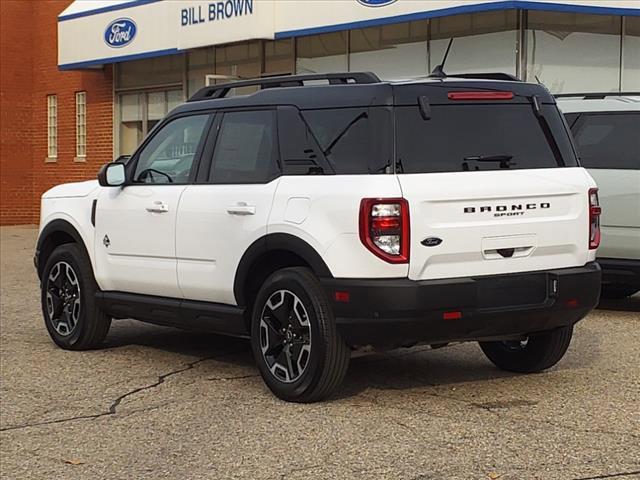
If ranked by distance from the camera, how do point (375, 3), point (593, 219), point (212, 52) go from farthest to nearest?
point (212, 52) < point (375, 3) < point (593, 219)

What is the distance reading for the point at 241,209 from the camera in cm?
719

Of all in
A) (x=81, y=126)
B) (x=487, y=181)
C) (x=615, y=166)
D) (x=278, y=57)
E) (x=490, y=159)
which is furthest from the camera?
(x=81, y=126)

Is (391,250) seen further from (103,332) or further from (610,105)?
(610,105)

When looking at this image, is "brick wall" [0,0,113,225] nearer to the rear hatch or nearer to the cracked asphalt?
the cracked asphalt

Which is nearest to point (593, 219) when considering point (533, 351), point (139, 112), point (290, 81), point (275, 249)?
point (533, 351)

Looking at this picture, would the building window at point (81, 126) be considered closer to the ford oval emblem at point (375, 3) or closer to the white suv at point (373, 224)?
the ford oval emblem at point (375, 3)

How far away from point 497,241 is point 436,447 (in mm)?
1391

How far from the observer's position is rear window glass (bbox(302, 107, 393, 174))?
21.3 ft

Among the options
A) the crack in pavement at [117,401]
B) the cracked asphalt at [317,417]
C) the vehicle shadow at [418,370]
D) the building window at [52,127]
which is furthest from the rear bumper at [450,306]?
the building window at [52,127]

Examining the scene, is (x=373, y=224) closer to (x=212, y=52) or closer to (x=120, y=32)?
(x=212, y=52)

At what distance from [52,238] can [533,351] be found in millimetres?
4076

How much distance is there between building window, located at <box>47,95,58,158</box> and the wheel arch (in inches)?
705

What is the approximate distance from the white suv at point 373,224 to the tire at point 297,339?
1 centimetres

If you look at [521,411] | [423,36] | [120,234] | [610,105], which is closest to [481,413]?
[521,411]
